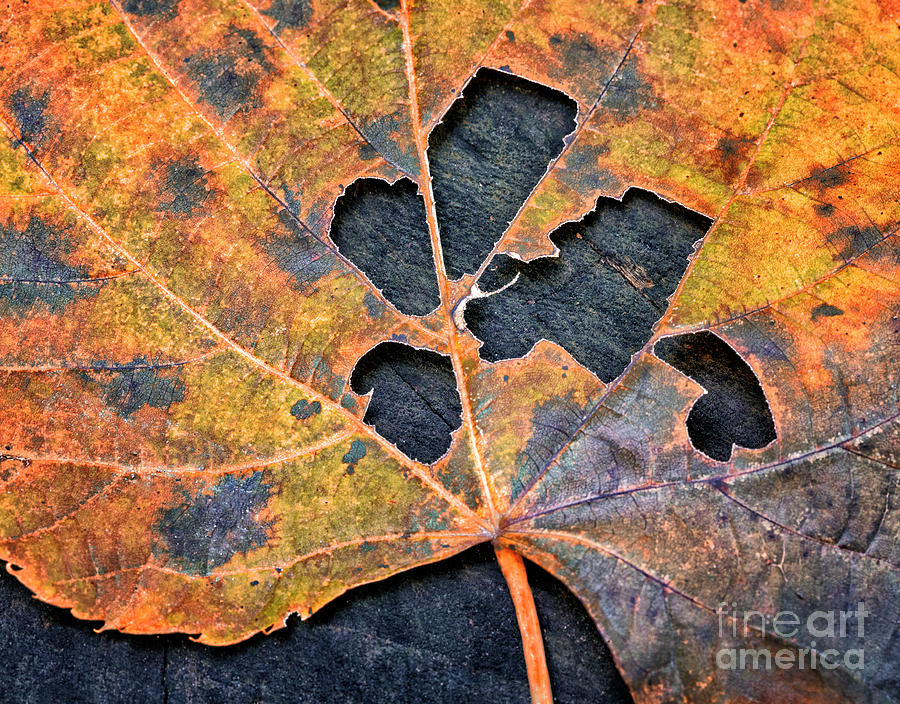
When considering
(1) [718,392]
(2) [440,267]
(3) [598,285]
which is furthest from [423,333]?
(1) [718,392]

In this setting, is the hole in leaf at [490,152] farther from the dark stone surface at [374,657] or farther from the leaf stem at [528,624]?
the dark stone surface at [374,657]

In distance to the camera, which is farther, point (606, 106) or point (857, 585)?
point (606, 106)

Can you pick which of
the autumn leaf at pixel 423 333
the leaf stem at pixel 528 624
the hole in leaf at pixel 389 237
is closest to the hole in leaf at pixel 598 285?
the autumn leaf at pixel 423 333

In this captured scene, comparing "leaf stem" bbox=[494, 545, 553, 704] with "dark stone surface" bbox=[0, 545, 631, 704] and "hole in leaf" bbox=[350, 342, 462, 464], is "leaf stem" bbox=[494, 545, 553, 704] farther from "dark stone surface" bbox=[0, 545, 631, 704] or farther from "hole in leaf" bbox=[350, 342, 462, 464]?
"hole in leaf" bbox=[350, 342, 462, 464]

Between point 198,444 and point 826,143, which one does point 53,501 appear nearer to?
point 198,444

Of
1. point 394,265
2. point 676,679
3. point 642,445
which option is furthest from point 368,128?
point 676,679

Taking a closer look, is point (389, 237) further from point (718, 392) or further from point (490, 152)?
point (718, 392)
